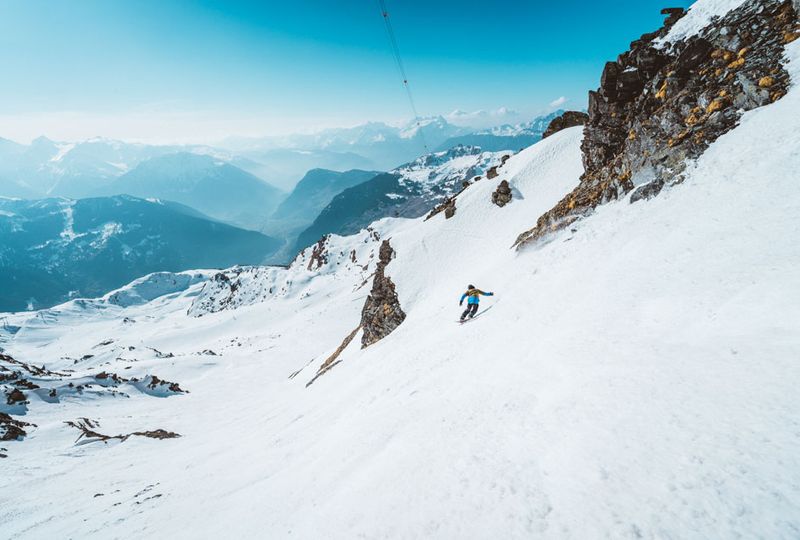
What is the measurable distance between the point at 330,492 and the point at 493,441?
536 centimetres

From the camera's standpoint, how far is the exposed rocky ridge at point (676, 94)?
60.4 ft

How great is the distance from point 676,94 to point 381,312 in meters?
33.3

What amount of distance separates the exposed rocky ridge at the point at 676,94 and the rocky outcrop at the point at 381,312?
18.0 metres

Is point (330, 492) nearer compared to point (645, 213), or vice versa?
point (330, 492)

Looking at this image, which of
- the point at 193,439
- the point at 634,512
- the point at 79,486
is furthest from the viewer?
the point at 193,439

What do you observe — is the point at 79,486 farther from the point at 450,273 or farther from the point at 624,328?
the point at 450,273

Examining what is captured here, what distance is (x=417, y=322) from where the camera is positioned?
33.4m

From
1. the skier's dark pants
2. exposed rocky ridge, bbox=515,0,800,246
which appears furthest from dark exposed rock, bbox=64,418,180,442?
exposed rocky ridge, bbox=515,0,800,246

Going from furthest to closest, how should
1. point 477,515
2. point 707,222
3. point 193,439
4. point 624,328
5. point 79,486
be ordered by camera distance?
point 193,439
point 79,486
point 707,222
point 624,328
point 477,515

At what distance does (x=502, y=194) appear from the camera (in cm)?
5069

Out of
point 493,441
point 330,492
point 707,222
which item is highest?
point 707,222

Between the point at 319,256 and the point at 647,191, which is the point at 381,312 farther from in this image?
the point at 319,256

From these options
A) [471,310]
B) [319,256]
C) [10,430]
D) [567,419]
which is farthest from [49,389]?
[319,256]

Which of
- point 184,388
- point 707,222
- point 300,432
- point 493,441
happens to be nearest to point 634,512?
point 493,441
